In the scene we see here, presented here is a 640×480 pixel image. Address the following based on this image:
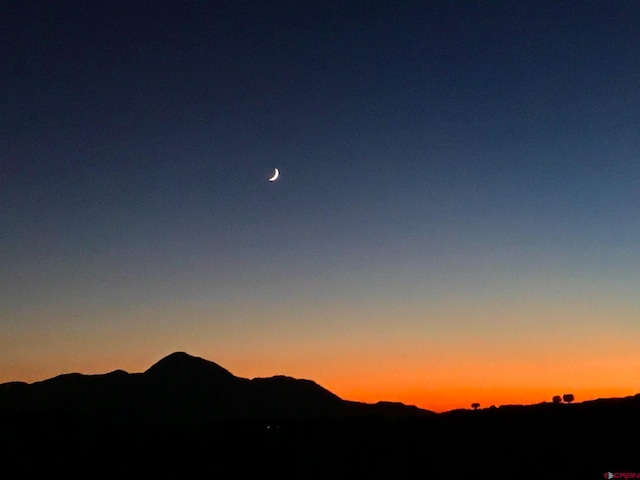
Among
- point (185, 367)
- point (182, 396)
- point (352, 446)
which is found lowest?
point (352, 446)

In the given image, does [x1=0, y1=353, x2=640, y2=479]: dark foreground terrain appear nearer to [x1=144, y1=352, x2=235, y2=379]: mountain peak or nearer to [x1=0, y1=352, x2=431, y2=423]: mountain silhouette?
[x1=0, y1=352, x2=431, y2=423]: mountain silhouette

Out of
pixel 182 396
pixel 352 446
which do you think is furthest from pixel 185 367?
pixel 352 446

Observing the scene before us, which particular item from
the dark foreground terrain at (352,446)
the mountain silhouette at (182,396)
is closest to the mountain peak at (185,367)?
the mountain silhouette at (182,396)

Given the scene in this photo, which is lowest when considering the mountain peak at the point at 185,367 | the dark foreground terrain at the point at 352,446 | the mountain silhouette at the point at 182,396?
the dark foreground terrain at the point at 352,446

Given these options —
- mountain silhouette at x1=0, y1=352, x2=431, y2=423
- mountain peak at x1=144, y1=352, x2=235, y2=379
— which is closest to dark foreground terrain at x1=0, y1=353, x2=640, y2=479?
mountain silhouette at x1=0, y1=352, x2=431, y2=423

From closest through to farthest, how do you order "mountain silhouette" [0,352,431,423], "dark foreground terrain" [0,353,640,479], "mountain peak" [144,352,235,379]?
"dark foreground terrain" [0,353,640,479] < "mountain silhouette" [0,352,431,423] < "mountain peak" [144,352,235,379]

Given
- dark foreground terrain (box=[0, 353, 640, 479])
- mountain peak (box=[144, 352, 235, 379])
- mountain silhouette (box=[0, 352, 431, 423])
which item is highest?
mountain peak (box=[144, 352, 235, 379])

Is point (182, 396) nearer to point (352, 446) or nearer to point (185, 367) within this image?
point (185, 367)

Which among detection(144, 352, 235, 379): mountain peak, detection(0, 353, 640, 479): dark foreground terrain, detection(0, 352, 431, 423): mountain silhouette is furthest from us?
detection(144, 352, 235, 379): mountain peak

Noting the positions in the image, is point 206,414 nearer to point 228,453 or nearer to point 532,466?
point 228,453

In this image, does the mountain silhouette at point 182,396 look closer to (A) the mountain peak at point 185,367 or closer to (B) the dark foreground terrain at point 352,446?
(A) the mountain peak at point 185,367

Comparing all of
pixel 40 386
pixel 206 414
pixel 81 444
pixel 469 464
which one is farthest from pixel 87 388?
pixel 469 464

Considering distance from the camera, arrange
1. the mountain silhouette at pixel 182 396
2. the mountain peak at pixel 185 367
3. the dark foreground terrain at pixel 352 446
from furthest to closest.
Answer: the mountain peak at pixel 185 367, the mountain silhouette at pixel 182 396, the dark foreground terrain at pixel 352 446

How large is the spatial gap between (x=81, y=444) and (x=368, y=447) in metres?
24.7
